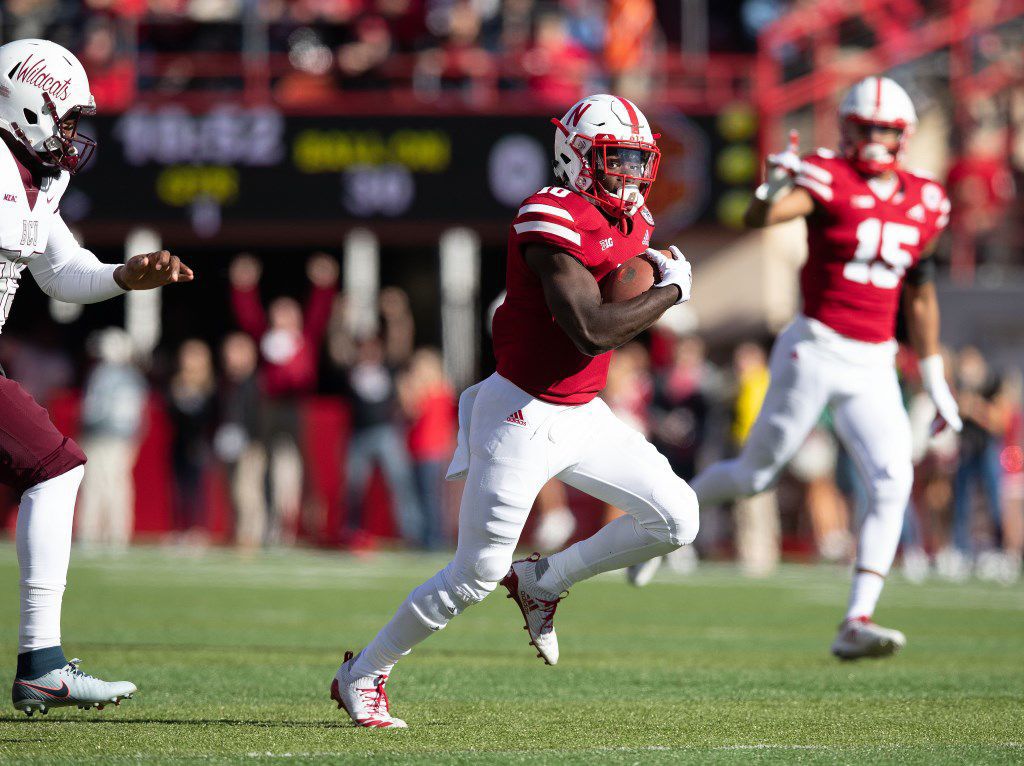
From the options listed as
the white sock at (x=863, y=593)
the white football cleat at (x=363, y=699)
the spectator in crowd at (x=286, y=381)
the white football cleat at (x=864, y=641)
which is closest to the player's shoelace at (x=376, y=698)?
the white football cleat at (x=363, y=699)

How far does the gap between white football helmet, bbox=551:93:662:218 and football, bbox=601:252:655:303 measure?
0.60 ft

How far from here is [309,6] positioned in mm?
16406

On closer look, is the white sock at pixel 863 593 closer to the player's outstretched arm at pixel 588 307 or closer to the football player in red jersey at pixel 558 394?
the football player in red jersey at pixel 558 394

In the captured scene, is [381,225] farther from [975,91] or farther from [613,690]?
[613,690]

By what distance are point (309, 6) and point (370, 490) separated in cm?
522

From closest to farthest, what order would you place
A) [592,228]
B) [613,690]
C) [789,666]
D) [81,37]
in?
[592,228] → [613,690] → [789,666] → [81,37]

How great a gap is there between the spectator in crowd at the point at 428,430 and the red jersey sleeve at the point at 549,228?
29.4 feet

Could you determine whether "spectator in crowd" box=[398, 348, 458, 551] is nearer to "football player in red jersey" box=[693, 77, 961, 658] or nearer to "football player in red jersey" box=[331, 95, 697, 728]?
"football player in red jersey" box=[693, 77, 961, 658]

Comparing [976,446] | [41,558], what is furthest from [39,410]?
[976,446]

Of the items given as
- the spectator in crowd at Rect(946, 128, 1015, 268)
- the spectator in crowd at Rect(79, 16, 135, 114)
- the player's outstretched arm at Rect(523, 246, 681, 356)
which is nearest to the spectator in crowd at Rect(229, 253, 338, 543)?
the spectator in crowd at Rect(79, 16, 135, 114)

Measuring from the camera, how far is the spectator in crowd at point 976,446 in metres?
12.2

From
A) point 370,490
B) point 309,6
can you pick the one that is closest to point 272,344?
point 370,490

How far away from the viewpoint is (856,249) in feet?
21.4

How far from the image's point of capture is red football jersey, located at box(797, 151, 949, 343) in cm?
650
